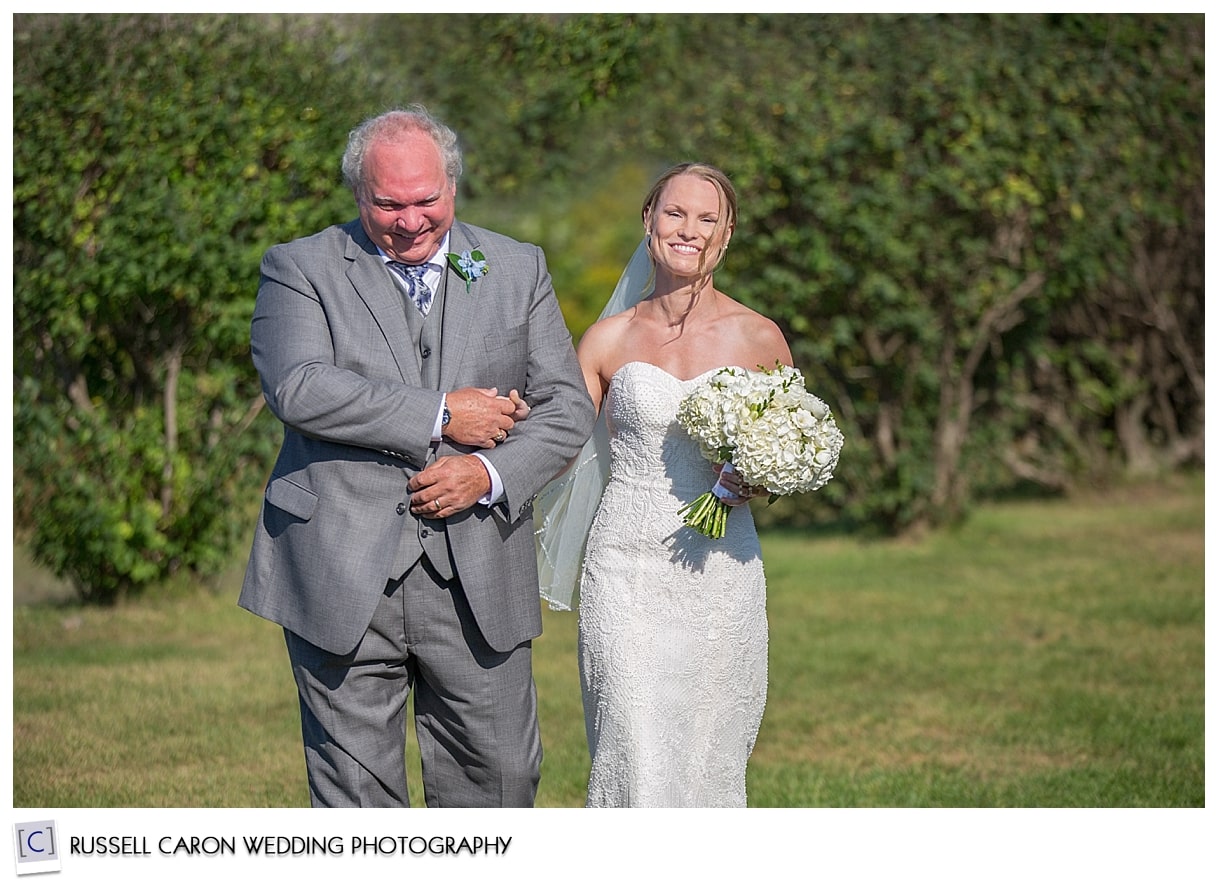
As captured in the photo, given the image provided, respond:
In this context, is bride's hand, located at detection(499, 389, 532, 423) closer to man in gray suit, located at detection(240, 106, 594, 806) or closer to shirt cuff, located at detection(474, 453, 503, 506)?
man in gray suit, located at detection(240, 106, 594, 806)

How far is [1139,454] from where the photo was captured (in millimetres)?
12664

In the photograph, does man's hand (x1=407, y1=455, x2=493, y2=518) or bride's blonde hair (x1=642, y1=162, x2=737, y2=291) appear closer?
man's hand (x1=407, y1=455, x2=493, y2=518)

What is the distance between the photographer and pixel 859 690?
22.8ft

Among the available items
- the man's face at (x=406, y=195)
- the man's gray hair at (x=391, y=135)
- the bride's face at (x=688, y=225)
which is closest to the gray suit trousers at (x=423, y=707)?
the man's face at (x=406, y=195)

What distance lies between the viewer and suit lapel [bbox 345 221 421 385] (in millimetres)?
3611

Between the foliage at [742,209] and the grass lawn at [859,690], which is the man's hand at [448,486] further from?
the foliage at [742,209]

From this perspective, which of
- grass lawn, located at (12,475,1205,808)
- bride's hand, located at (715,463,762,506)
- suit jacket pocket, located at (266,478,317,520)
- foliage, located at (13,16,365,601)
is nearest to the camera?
suit jacket pocket, located at (266,478,317,520)

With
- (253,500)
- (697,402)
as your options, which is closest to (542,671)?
(253,500)

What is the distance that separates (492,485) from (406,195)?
2.48ft

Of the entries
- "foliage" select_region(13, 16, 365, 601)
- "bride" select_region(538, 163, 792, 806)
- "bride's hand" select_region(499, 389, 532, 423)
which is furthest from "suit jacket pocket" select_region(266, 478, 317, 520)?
"foliage" select_region(13, 16, 365, 601)

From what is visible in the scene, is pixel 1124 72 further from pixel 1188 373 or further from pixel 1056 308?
pixel 1188 373

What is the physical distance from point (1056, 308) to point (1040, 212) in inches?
67.4

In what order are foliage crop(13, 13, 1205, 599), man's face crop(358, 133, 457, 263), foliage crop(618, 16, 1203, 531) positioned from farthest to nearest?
1. foliage crop(618, 16, 1203, 531)
2. foliage crop(13, 13, 1205, 599)
3. man's face crop(358, 133, 457, 263)
